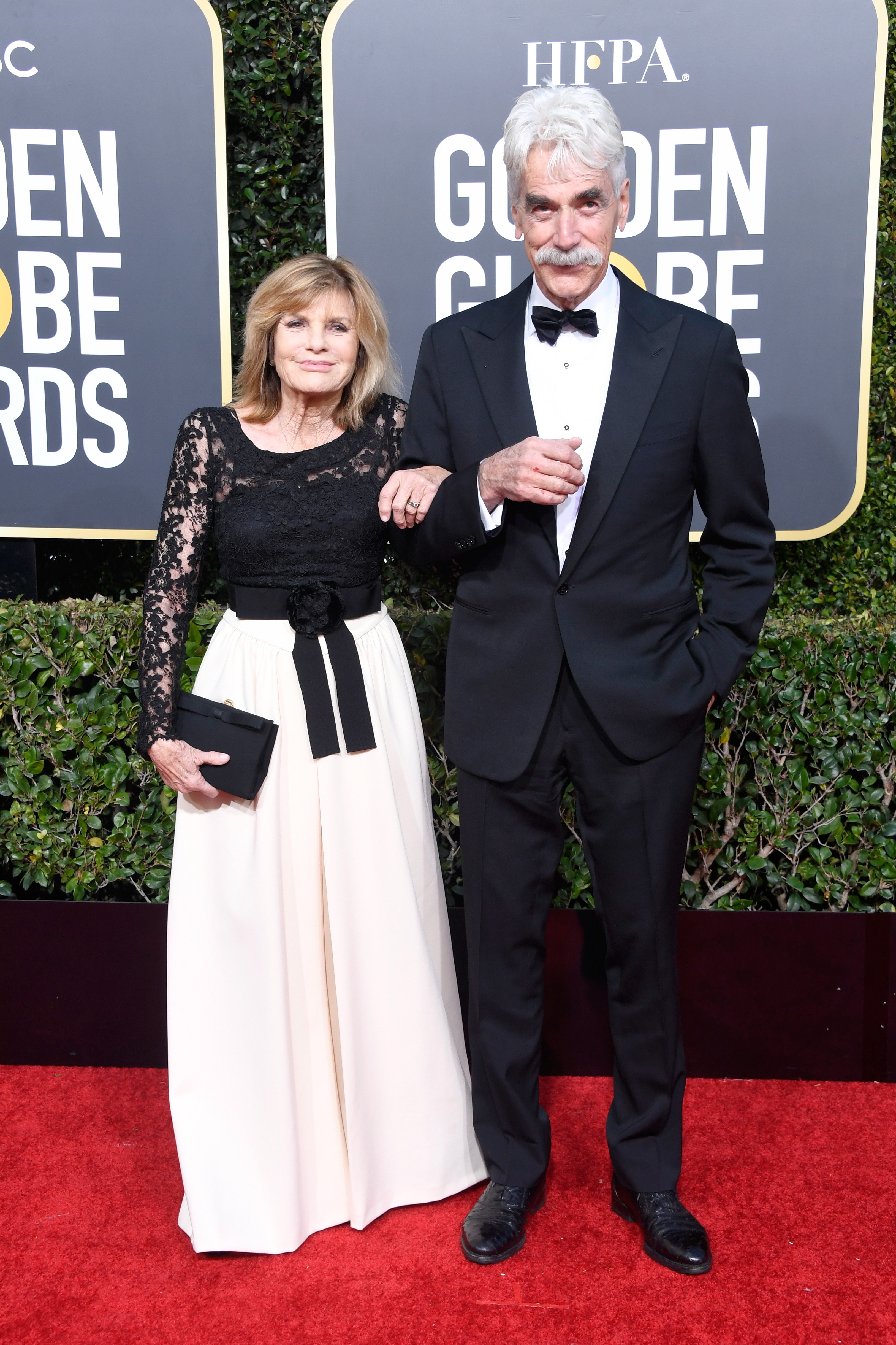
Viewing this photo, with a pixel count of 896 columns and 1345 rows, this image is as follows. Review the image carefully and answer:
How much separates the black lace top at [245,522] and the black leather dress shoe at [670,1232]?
56.1 inches

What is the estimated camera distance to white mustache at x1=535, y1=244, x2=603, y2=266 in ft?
6.48

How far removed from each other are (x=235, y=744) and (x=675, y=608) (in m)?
0.93

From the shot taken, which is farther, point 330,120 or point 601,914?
point 330,120

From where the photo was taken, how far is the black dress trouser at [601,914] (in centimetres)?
219

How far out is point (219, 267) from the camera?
3268 millimetres

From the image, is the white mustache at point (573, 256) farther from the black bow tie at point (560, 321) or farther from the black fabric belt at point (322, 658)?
the black fabric belt at point (322, 658)

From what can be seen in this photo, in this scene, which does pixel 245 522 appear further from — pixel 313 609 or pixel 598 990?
pixel 598 990

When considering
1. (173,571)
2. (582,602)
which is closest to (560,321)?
(582,602)

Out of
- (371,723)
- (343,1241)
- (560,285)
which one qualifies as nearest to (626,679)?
(371,723)

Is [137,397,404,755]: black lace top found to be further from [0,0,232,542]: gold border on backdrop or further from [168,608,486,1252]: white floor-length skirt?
[0,0,232,542]: gold border on backdrop

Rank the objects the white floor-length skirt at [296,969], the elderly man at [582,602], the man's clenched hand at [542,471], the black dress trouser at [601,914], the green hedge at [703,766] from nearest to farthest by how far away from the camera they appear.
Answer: the man's clenched hand at [542,471], the elderly man at [582,602], the black dress trouser at [601,914], the white floor-length skirt at [296,969], the green hedge at [703,766]

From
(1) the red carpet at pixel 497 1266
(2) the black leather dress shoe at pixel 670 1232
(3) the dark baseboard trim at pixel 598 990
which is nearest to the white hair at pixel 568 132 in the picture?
(3) the dark baseboard trim at pixel 598 990

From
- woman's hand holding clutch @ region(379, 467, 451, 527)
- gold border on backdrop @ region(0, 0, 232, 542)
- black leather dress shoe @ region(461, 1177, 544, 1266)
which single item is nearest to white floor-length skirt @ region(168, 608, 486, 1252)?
black leather dress shoe @ region(461, 1177, 544, 1266)

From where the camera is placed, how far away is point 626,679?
2098 mm
